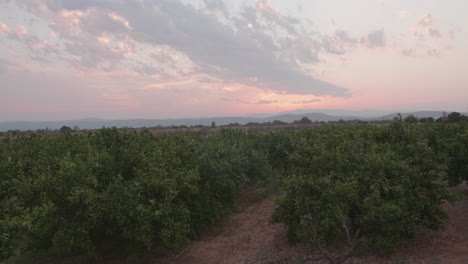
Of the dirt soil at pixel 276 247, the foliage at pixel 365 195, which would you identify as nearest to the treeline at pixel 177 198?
the foliage at pixel 365 195

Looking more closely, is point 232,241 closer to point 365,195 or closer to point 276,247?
point 276,247

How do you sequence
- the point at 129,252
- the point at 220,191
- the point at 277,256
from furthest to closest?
the point at 220,191 → the point at 277,256 → the point at 129,252

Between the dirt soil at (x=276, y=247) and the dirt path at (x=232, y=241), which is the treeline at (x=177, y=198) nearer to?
the dirt soil at (x=276, y=247)

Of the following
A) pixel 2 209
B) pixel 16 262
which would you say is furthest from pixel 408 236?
pixel 16 262

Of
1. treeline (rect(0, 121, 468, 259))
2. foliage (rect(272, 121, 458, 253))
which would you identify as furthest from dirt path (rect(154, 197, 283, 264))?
foliage (rect(272, 121, 458, 253))

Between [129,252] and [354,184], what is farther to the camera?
[129,252]

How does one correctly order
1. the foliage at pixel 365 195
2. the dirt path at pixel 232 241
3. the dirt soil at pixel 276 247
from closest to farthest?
the foliage at pixel 365 195, the dirt soil at pixel 276 247, the dirt path at pixel 232 241

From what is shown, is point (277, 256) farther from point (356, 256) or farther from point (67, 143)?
point (67, 143)

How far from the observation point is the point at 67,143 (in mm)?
11773

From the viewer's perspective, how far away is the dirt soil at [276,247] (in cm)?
760

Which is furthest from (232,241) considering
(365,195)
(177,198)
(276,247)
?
(365,195)

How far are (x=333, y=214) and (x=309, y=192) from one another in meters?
0.83

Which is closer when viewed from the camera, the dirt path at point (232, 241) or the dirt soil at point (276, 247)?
the dirt soil at point (276, 247)

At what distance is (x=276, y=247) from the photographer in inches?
356
